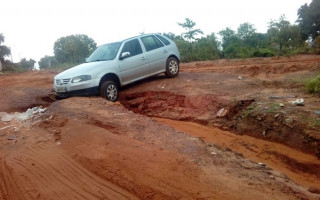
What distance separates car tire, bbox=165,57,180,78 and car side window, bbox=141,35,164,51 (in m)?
0.68

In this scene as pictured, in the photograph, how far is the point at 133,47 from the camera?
9797mm

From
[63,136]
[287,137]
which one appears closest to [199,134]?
[287,137]

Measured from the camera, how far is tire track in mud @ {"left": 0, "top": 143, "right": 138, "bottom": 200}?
11.8ft

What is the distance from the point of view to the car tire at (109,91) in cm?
867

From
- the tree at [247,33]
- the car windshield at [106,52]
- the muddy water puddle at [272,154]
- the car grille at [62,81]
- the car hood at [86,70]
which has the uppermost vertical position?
the tree at [247,33]

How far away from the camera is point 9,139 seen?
5586 mm

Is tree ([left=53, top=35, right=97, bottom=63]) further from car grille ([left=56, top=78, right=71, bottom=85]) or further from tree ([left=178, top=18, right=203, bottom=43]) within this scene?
car grille ([left=56, top=78, right=71, bottom=85])

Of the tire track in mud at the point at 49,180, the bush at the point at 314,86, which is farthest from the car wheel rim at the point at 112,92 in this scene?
the bush at the point at 314,86

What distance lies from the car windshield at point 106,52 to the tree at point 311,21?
76.3 feet

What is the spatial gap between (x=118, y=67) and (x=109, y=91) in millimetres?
838

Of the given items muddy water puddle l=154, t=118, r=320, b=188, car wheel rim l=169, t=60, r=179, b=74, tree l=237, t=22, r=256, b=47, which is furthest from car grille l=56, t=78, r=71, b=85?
tree l=237, t=22, r=256, b=47

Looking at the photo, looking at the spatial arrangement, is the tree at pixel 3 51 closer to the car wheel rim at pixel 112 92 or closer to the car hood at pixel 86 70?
the car hood at pixel 86 70

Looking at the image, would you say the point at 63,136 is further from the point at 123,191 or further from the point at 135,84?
the point at 135,84

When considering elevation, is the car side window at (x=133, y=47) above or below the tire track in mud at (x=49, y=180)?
above
